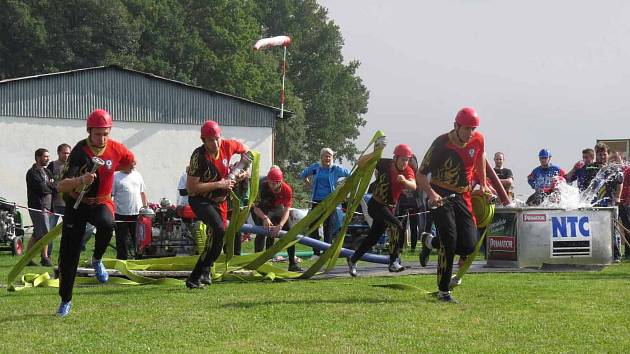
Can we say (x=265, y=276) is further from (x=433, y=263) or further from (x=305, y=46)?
(x=305, y=46)

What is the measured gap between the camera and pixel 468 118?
9414 millimetres

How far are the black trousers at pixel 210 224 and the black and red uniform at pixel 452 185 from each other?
2.39m

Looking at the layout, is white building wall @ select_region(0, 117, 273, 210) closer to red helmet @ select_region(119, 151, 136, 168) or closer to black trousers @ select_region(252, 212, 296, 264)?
black trousers @ select_region(252, 212, 296, 264)

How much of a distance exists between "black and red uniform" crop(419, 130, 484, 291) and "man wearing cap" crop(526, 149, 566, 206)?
692 centimetres

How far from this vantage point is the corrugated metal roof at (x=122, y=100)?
36594mm

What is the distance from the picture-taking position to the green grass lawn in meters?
6.85

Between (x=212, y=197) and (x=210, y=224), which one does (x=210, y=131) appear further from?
(x=210, y=224)

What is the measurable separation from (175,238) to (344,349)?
9.73 metres

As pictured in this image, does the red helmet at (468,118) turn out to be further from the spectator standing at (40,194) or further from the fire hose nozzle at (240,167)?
the spectator standing at (40,194)

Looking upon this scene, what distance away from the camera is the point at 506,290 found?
1042 centimetres

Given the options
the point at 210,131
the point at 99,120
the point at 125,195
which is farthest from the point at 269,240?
the point at 99,120

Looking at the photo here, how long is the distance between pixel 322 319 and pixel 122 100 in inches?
1279

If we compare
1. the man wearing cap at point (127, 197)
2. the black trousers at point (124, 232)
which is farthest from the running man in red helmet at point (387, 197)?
the man wearing cap at point (127, 197)

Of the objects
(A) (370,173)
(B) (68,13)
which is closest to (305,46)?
(B) (68,13)
